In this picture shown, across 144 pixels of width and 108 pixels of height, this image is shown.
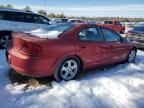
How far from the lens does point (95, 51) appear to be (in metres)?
6.55

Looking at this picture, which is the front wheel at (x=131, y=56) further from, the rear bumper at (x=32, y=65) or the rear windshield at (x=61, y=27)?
the rear bumper at (x=32, y=65)

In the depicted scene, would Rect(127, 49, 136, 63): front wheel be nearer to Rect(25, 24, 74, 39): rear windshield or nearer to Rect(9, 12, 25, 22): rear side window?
Rect(25, 24, 74, 39): rear windshield

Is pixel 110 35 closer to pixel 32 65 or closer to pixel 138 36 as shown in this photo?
pixel 32 65

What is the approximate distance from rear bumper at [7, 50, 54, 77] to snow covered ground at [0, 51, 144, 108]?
1.11 ft

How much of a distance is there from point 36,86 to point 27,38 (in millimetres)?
1091

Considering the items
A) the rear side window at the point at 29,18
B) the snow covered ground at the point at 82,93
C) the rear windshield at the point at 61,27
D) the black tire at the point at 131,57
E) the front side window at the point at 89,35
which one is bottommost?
the snow covered ground at the point at 82,93

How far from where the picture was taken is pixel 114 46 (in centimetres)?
732

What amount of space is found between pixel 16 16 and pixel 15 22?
27 cm

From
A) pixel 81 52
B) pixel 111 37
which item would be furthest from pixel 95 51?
pixel 111 37

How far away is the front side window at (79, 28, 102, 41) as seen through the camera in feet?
20.6

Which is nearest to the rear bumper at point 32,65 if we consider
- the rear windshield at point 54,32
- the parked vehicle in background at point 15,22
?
the rear windshield at point 54,32

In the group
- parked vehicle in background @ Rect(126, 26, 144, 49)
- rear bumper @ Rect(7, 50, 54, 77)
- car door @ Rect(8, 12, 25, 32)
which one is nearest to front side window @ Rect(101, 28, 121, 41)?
rear bumper @ Rect(7, 50, 54, 77)

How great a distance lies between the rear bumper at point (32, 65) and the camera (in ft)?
17.3

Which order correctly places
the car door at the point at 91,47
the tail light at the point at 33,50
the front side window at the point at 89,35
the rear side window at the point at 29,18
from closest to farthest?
1. the tail light at the point at 33,50
2. the car door at the point at 91,47
3. the front side window at the point at 89,35
4. the rear side window at the point at 29,18
